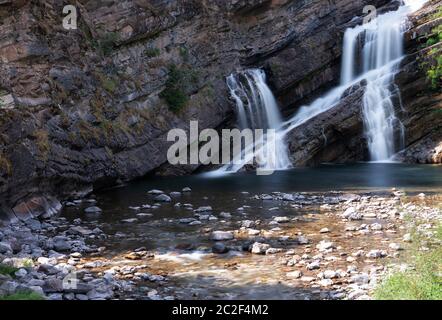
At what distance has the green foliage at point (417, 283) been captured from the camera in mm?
7324

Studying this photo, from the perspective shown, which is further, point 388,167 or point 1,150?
point 388,167

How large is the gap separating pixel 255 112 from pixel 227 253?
18.6 m

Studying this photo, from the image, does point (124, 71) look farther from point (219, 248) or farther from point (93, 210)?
point (219, 248)

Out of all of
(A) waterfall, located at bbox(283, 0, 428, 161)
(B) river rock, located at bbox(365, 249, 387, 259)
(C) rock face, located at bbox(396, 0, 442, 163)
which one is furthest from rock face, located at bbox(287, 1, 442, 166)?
(B) river rock, located at bbox(365, 249, 387, 259)

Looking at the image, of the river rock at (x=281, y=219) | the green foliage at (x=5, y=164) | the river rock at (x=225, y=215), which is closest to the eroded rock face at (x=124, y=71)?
the green foliage at (x=5, y=164)

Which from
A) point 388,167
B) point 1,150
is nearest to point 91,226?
point 1,150

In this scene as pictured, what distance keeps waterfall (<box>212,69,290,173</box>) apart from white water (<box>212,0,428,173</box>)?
0.11 metres

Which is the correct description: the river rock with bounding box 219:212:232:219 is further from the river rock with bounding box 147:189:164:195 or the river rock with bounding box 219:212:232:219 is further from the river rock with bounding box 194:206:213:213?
the river rock with bounding box 147:189:164:195

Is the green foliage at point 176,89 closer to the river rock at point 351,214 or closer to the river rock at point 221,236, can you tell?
the river rock at point 351,214

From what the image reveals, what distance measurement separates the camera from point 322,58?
3136 centimetres

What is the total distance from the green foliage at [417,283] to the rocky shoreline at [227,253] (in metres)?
0.38

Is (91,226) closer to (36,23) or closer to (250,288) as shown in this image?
(250,288)

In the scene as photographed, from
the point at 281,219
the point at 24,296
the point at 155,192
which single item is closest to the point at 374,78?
the point at 155,192

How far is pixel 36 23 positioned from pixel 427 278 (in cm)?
1684
